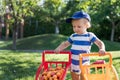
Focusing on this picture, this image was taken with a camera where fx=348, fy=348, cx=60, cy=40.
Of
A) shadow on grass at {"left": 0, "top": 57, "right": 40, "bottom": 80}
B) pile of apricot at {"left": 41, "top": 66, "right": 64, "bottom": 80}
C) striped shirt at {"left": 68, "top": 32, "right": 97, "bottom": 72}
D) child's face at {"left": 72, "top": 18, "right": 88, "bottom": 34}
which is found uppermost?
child's face at {"left": 72, "top": 18, "right": 88, "bottom": 34}

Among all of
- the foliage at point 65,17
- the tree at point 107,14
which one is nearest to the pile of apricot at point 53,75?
the foliage at point 65,17

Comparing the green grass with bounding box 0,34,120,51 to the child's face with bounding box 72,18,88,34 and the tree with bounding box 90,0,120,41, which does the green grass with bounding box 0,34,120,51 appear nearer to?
the tree with bounding box 90,0,120,41

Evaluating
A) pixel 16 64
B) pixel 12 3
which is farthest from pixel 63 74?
pixel 12 3

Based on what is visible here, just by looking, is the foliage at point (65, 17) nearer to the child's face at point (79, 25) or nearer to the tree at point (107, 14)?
the tree at point (107, 14)

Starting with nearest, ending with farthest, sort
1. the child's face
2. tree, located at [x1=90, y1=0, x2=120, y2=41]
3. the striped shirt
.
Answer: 1. the child's face
2. the striped shirt
3. tree, located at [x1=90, y1=0, x2=120, y2=41]

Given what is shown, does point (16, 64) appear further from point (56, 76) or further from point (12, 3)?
point (12, 3)

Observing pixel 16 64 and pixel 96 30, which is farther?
pixel 96 30

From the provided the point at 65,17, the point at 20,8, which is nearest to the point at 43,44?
the point at 20,8

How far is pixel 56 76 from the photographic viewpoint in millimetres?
4508

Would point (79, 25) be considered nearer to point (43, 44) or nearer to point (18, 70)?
point (18, 70)

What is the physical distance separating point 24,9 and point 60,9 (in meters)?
11.9

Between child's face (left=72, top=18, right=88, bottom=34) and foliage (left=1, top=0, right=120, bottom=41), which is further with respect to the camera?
foliage (left=1, top=0, right=120, bottom=41)

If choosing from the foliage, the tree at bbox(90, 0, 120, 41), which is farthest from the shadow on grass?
the tree at bbox(90, 0, 120, 41)

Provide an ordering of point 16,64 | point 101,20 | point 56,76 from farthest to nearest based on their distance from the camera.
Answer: point 101,20, point 16,64, point 56,76
